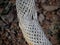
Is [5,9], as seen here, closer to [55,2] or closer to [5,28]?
[5,28]

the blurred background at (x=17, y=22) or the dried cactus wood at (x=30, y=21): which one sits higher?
the dried cactus wood at (x=30, y=21)

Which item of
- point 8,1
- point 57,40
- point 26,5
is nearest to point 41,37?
point 26,5

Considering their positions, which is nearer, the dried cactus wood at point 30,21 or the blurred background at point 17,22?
the dried cactus wood at point 30,21

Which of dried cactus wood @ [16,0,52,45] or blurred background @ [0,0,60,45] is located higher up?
dried cactus wood @ [16,0,52,45]

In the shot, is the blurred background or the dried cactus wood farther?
the blurred background

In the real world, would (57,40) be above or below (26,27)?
below
